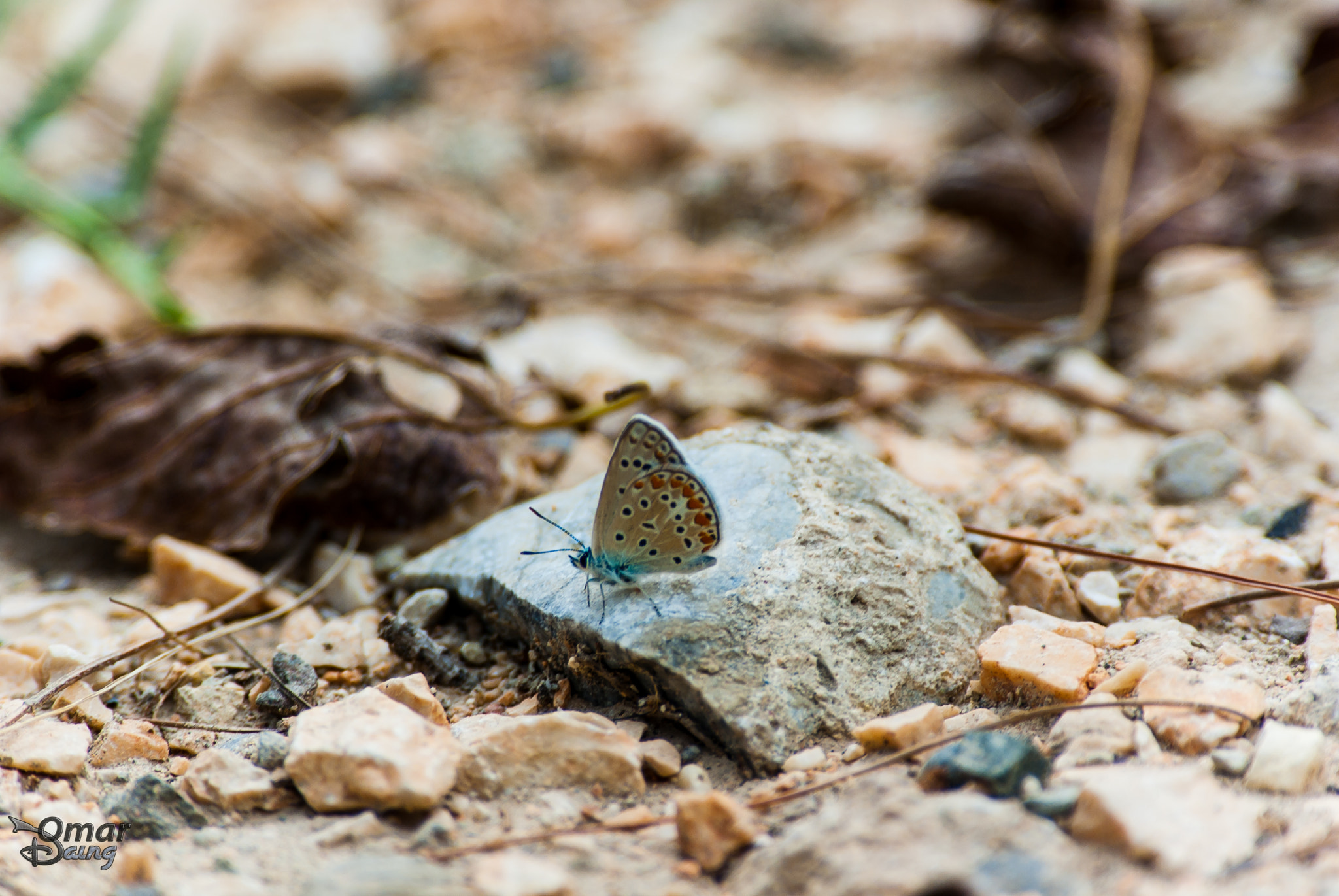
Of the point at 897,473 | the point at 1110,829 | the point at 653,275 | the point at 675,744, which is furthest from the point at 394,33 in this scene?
A: the point at 1110,829

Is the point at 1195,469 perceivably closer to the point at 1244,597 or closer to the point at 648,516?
the point at 1244,597

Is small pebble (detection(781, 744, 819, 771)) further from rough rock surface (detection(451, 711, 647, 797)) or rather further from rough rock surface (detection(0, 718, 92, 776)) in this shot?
rough rock surface (detection(0, 718, 92, 776))

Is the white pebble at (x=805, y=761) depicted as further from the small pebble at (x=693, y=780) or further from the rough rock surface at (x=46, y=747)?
the rough rock surface at (x=46, y=747)

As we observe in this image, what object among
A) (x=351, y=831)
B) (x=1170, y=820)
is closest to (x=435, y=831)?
(x=351, y=831)

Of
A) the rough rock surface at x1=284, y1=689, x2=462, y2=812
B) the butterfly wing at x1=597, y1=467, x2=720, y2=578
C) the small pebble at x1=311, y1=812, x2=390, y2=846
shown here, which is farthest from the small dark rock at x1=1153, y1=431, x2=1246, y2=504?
the small pebble at x1=311, y1=812, x2=390, y2=846

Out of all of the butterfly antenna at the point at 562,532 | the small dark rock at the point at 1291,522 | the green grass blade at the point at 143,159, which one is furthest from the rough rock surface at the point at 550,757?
the green grass blade at the point at 143,159

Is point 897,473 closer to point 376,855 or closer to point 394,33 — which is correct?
point 376,855
